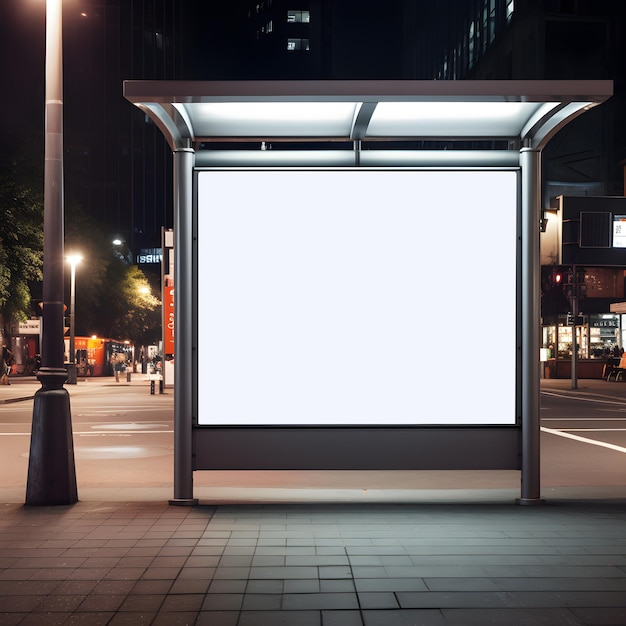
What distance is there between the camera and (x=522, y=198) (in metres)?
8.12

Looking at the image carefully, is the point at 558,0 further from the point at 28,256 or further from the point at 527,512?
A: the point at 527,512

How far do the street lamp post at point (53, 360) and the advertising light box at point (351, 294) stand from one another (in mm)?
1553

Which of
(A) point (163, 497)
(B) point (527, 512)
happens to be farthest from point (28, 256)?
(B) point (527, 512)

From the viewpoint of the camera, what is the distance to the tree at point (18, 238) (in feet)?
119


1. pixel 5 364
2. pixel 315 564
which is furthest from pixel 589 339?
pixel 315 564

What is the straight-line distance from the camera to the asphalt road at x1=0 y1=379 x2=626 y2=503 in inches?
358

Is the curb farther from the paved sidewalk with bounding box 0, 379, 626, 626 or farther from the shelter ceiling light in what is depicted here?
the shelter ceiling light

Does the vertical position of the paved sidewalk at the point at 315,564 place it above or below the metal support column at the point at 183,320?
below

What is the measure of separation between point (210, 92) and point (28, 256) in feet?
105

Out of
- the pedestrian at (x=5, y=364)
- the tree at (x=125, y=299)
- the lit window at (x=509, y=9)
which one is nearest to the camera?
the pedestrian at (x=5, y=364)

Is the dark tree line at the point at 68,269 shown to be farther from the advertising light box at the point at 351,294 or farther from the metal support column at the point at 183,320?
the advertising light box at the point at 351,294

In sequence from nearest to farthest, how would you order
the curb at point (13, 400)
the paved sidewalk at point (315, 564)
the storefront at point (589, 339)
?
the paved sidewalk at point (315, 564) < the curb at point (13, 400) < the storefront at point (589, 339)

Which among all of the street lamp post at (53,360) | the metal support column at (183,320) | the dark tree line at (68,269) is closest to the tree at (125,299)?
the dark tree line at (68,269)

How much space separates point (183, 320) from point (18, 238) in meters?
31.6
